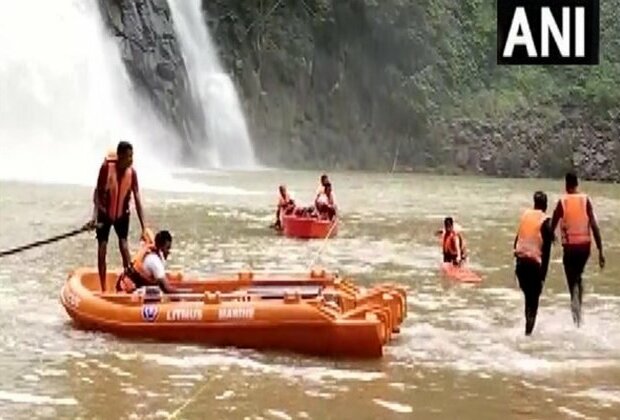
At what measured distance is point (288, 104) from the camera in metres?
51.8

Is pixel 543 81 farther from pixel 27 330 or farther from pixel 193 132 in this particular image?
pixel 27 330

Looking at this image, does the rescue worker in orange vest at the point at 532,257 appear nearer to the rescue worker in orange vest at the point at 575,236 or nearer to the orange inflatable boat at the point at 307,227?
the rescue worker in orange vest at the point at 575,236

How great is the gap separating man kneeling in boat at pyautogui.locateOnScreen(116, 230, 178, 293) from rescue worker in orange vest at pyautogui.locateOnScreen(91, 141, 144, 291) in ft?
1.57

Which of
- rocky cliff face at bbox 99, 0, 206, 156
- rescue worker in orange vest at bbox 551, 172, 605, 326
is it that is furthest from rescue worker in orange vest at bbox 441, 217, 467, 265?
rocky cliff face at bbox 99, 0, 206, 156

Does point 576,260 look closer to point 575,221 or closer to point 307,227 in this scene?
point 575,221

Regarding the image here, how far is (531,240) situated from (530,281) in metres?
0.39

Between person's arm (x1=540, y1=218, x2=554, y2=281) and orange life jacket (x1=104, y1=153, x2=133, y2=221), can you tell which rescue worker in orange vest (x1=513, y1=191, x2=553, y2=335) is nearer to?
person's arm (x1=540, y1=218, x2=554, y2=281)

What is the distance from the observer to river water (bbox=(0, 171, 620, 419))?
26.1 ft

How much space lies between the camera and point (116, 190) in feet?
36.8

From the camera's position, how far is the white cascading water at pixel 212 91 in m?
47.0

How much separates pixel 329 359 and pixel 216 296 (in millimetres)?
1253

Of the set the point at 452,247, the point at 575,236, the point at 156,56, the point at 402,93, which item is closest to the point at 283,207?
the point at 452,247

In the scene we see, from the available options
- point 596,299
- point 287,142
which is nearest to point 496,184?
point 287,142

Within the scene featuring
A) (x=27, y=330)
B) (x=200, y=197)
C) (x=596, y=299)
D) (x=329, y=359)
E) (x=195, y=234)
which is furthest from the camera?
(x=200, y=197)
